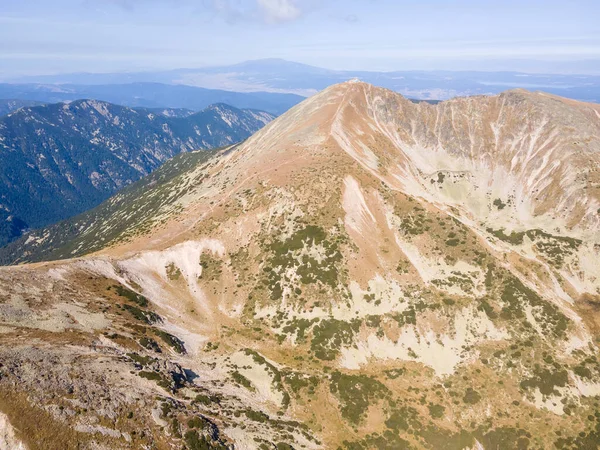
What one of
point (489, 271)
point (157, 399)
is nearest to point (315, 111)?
point (489, 271)

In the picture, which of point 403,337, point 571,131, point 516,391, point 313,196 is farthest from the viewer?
point 571,131

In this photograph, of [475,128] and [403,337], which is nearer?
[403,337]

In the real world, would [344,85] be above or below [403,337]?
above

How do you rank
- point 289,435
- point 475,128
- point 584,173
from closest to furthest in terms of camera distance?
point 289,435 → point 584,173 → point 475,128

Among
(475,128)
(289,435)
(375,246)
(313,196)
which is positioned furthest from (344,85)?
(289,435)

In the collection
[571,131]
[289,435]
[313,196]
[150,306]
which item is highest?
[571,131]

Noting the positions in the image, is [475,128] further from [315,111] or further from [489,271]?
[489,271]
